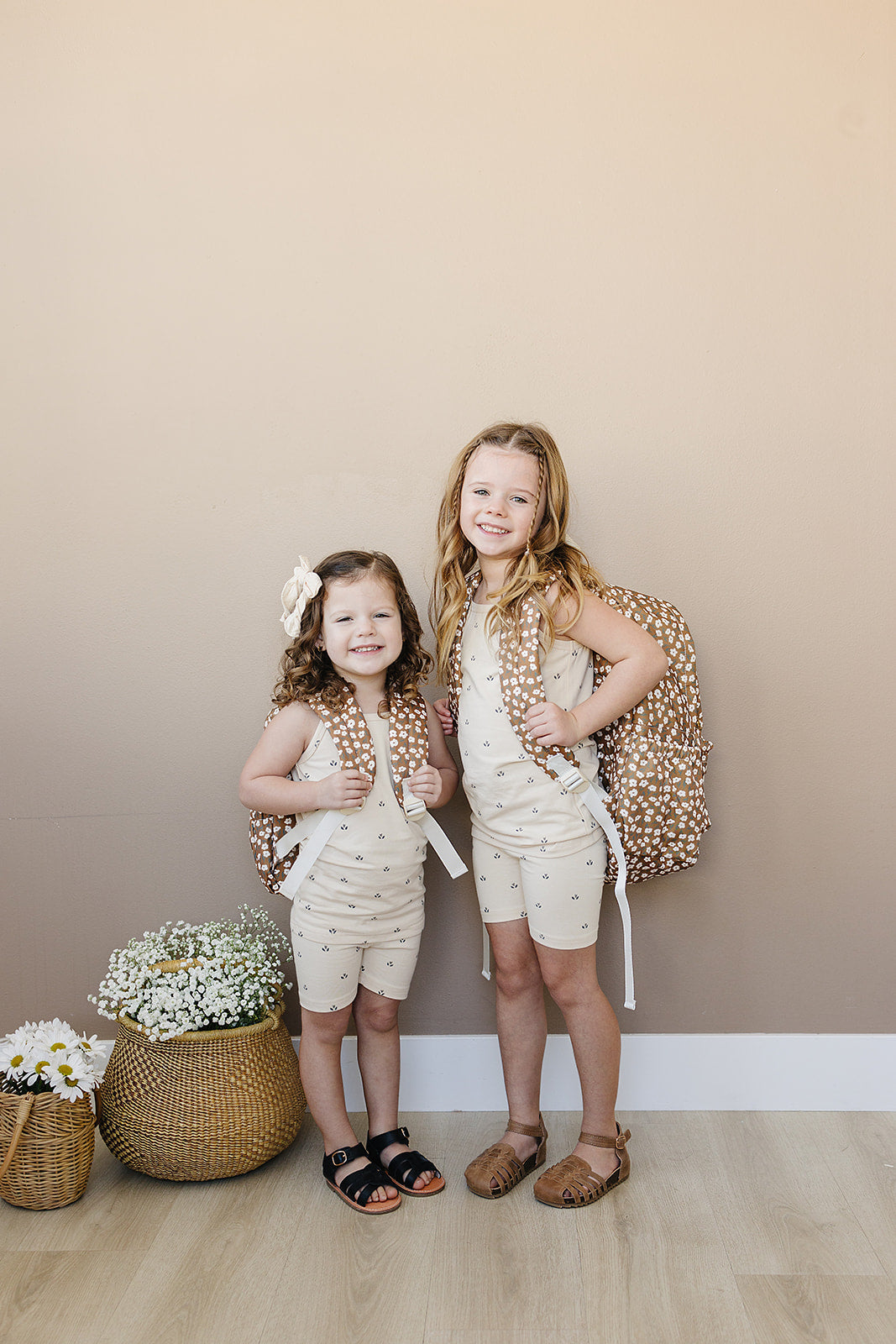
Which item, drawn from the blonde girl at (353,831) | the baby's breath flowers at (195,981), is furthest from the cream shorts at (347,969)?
the baby's breath flowers at (195,981)

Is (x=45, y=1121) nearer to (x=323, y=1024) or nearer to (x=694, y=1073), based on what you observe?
(x=323, y=1024)

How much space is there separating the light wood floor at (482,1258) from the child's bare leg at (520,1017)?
126mm

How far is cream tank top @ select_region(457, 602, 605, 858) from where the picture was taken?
1.75 meters

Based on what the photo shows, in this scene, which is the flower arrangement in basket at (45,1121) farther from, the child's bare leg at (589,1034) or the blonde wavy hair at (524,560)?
the blonde wavy hair at (524,560)

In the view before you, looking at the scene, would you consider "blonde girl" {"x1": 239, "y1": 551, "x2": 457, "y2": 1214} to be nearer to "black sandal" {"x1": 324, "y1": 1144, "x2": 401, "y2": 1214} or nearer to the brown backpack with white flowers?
"black sandal" {"x1": 324, "y1": 1144, "x2": 401, "y2": 1214}

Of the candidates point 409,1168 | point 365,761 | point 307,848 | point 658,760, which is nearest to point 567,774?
point 658,760

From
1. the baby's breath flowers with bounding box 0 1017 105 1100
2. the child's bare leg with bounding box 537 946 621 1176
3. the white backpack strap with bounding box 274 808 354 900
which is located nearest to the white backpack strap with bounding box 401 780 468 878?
the white backpack strap with bounding box 274 808 354 900

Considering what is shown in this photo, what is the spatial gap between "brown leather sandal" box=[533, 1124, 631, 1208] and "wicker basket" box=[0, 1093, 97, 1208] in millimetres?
786

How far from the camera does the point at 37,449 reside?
2.03 meters

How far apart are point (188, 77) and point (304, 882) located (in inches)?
60.8

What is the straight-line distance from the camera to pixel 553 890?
5.74 feet

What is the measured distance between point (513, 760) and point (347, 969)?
1.54 ft

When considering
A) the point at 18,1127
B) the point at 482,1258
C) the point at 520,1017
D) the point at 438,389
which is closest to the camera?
the point at 482,1258

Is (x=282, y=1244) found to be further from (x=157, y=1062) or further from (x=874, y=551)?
(x=874, y=551)
